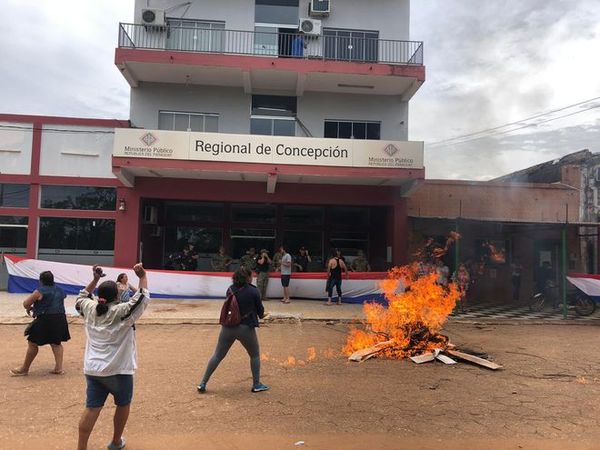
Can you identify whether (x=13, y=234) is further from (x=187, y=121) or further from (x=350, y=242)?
(x=350, y=242)

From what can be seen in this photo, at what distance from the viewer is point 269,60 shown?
1620 centimetres

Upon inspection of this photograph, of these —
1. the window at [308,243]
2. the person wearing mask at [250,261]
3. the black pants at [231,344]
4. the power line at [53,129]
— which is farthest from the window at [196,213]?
the black pants at [231,344]

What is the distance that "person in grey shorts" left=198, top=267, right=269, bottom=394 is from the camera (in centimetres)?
591

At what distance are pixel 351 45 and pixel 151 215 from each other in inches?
403

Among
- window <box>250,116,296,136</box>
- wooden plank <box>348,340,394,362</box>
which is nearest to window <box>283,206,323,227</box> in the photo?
window <box>250,116,296,136</box>

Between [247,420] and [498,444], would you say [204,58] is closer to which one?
[247,420]

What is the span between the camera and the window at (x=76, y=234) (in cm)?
1645

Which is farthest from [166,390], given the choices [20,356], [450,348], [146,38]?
[146,38]

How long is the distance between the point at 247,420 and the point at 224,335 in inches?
48.3

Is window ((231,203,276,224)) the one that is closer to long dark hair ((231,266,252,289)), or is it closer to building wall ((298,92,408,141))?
building wall ((298,92,408,141))

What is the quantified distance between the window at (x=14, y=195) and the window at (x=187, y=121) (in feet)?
16.9

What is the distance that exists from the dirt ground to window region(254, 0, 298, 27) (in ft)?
45.7

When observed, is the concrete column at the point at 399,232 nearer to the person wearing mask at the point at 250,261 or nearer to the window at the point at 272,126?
the window at the point at 272,126

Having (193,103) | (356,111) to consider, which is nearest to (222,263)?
(193,103)
